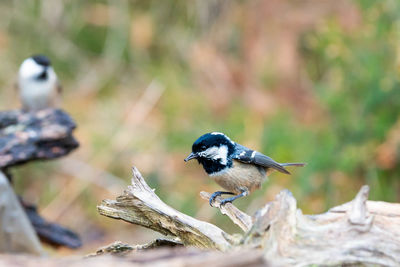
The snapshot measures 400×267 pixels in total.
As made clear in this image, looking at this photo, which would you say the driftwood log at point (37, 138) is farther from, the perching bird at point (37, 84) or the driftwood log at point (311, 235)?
the driftwood log at point (311, 235)

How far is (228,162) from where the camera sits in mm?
2926

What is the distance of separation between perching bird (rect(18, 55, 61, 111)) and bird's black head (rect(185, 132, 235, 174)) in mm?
2514

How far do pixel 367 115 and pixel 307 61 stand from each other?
2.24 m

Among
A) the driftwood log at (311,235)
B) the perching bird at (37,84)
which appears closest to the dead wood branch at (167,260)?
the driftwood log at (311,235)

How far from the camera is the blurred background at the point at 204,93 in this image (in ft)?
15.7

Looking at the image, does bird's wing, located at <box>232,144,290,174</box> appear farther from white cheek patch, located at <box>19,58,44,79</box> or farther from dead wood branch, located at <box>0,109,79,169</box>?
white cheek patch, located at <box>19,58,44,79</box>

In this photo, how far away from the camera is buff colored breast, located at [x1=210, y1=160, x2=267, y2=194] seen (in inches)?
115

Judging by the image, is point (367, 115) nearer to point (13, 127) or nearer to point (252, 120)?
point (252, 120)

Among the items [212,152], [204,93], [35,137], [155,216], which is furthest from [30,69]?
[155,216]

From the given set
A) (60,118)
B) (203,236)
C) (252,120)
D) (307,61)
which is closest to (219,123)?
(252,120)

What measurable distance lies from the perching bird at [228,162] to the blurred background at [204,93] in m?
1.81

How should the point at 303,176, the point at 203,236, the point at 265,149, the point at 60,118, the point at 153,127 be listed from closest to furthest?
the point at 203,236 < the point at 60,118 < the point at 303,176 < the point at 265,149 < the point at 153,127

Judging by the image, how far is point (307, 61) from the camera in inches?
271

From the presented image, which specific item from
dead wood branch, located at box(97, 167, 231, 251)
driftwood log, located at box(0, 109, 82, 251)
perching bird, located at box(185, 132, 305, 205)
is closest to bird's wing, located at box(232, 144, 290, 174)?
perching bird, located at box(185, 132, 305, 205)
